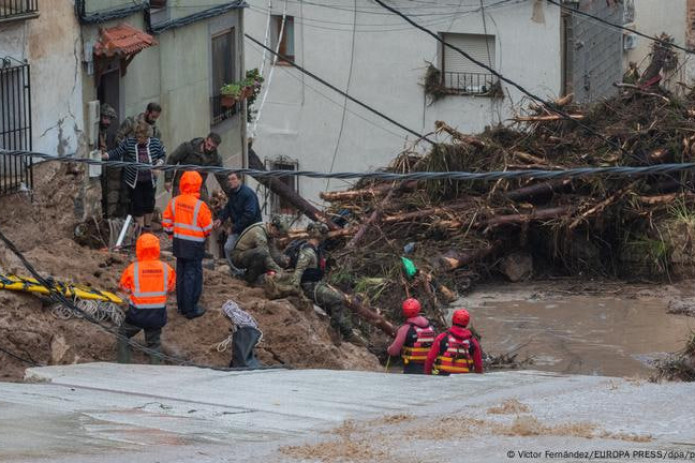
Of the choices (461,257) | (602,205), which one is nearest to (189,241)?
(461,257)

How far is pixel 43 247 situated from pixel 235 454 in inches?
298

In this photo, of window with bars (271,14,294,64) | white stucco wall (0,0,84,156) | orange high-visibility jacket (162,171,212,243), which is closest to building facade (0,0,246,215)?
white stucco wall (0,0,84,156)

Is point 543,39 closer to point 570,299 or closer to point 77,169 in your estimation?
point 570,299

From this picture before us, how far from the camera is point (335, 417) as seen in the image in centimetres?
973

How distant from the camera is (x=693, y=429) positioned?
865cm

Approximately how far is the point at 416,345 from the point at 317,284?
2669 mm

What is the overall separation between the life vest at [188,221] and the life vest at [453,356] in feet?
9.48

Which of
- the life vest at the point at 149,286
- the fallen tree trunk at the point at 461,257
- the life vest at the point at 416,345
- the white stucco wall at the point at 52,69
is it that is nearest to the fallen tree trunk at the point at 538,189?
the fallen tree trunk at the point at 461,257

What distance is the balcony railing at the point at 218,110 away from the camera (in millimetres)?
22094

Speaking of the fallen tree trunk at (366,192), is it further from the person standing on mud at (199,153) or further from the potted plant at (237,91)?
the person standing on mud at (199,153)

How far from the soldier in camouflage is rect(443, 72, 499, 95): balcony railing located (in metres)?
13.9

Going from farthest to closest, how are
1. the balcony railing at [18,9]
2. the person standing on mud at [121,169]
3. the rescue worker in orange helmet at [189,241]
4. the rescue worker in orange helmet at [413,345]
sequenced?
1. the person standing on mud at [121,169]
2. the balcony railing at [18,9]
3. the rescue worker in orange helmet at [189,241]
4. the rescue worker in orange helmet at [413,345]

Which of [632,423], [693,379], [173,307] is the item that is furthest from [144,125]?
[632,423]

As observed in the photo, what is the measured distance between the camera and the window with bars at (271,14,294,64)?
3067 cm
